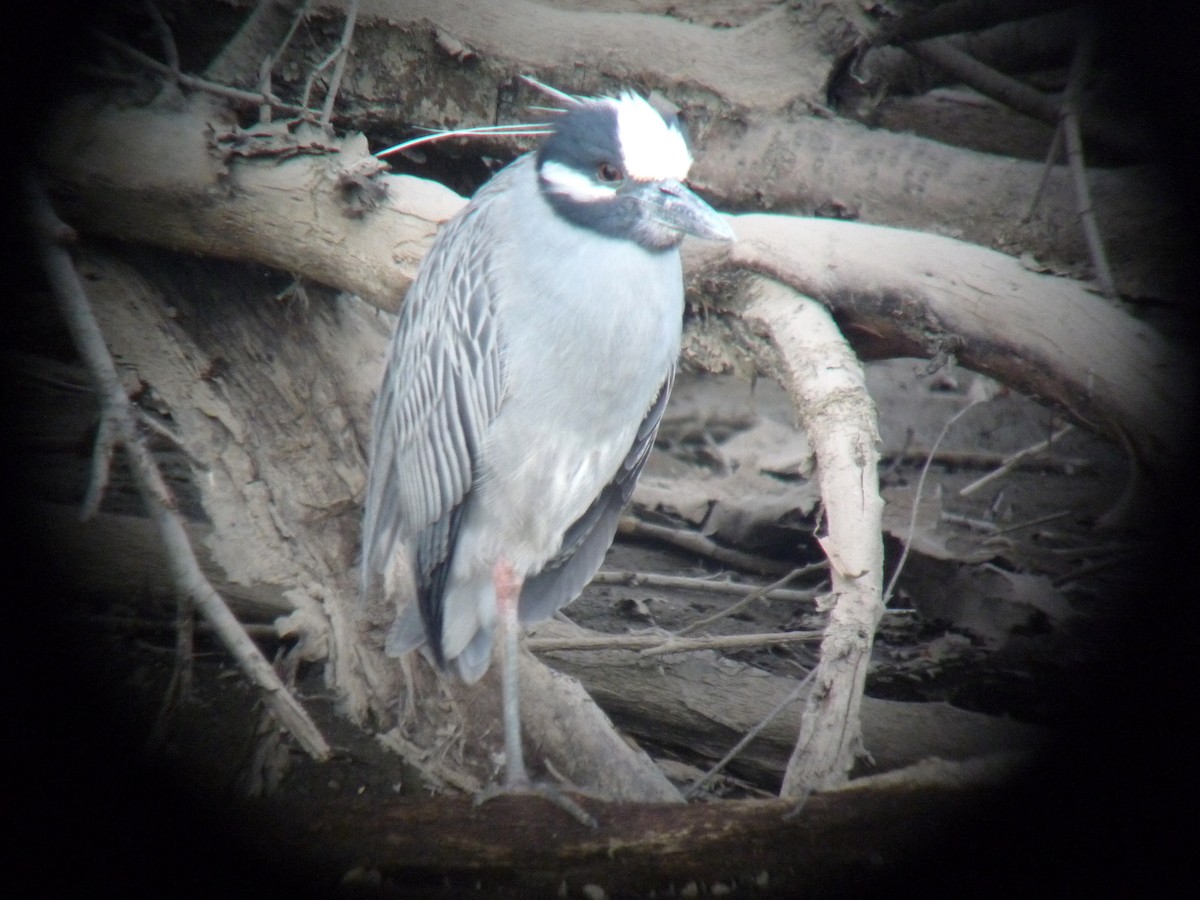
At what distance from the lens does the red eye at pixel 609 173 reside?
1613 millimetres

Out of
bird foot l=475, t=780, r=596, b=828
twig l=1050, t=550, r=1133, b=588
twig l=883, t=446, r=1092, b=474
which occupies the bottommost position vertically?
bird foot l=475, t=780, r=596, b=828

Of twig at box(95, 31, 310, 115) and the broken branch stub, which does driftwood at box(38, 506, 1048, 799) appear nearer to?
the broken branch stub

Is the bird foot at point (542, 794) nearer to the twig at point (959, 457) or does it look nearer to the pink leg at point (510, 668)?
the pink leg at point (510, 668)

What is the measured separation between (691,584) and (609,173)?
116 centimetres

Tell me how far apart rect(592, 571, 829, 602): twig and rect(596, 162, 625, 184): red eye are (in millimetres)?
1105

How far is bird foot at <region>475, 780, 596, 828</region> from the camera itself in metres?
1.56

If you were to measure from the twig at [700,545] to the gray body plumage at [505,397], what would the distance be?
79 centimetres

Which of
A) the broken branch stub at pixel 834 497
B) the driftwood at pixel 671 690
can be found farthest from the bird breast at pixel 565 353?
the driftwood at pixel 671 690

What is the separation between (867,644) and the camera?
1.54 meters

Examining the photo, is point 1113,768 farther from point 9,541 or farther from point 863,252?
point 9,541

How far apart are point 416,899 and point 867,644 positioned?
2.49 ft

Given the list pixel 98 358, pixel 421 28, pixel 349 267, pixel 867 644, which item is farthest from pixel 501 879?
pixel 421 28

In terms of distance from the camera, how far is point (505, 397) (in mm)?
1760

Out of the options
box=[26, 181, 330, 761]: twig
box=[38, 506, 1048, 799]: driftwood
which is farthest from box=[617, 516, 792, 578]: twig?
box=[26, 181, 330, 761]: twig
